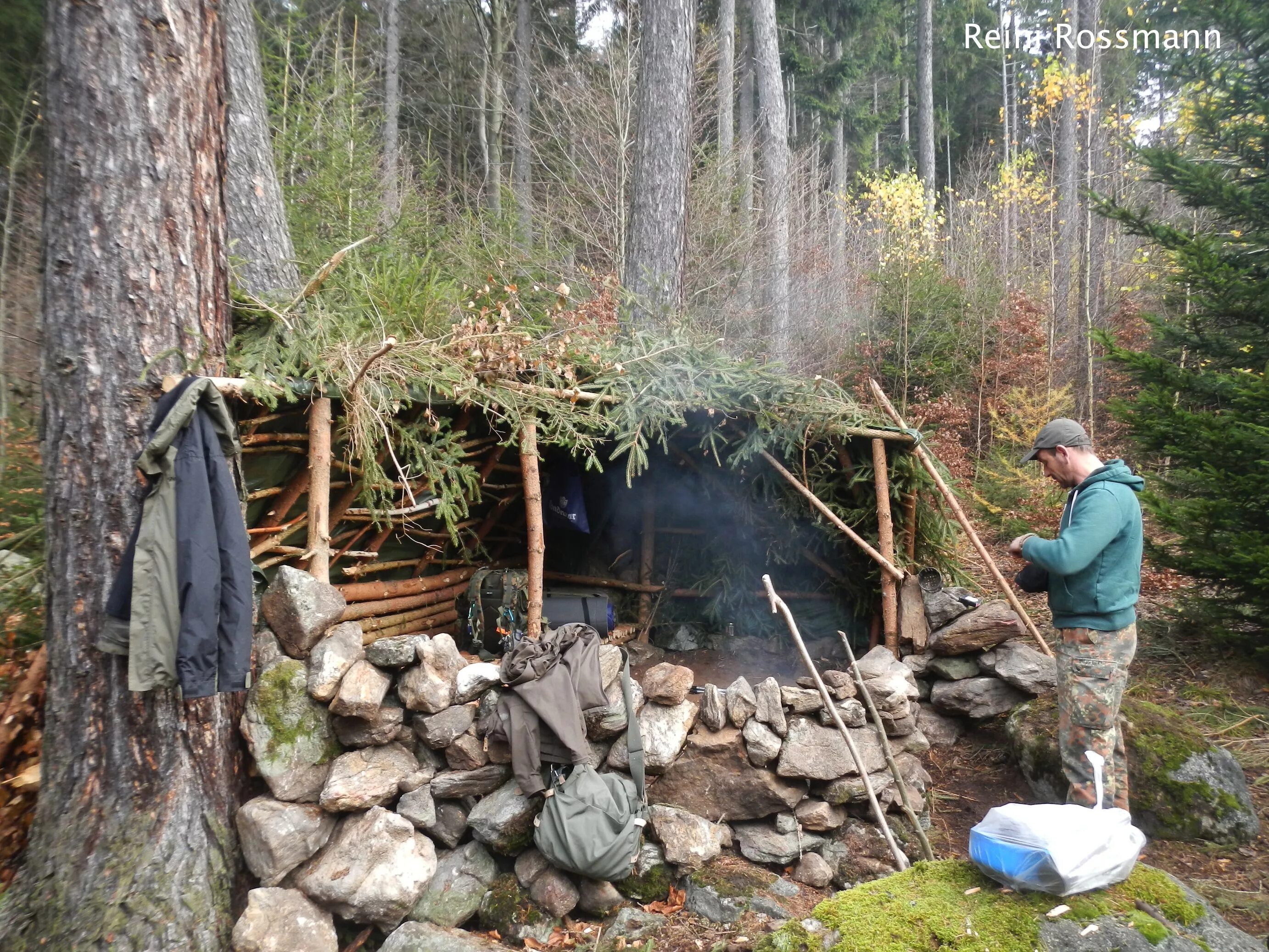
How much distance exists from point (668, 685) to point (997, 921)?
266 cm

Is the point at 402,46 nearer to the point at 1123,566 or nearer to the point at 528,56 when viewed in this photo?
the point at 528,56

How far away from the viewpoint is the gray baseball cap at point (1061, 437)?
3.85m

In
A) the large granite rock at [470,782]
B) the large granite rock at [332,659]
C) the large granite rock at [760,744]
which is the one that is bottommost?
the large granite rock at [760,744]

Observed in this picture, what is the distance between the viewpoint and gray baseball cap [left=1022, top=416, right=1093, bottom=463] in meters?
3.85

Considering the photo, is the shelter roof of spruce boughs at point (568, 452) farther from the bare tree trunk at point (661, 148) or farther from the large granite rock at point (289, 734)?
the bare tree trunk at point (661, 148)

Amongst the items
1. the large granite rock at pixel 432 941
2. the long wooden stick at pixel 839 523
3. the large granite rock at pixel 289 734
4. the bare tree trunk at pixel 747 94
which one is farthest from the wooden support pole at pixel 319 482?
the bare tree trunk at pixel 747 94

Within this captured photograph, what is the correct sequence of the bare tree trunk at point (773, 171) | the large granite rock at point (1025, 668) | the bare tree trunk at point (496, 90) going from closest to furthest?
the large granite rock at point (1025, 668) < the bare tree trunk at point (773, 171) < the bare tree trunk at point (496, 90)

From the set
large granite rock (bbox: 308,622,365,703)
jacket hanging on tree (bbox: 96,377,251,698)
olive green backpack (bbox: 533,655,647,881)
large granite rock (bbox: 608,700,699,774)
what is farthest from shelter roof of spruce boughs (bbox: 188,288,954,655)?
olive green backpack (bbox: 533,655,647,881)

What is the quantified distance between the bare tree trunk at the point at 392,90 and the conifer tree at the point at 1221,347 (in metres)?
8.96

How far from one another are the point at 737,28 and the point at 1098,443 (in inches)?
505

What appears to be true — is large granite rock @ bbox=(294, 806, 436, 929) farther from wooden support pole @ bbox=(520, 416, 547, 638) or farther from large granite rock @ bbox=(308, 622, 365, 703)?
wooden support pole @ bbox=(520, 416, 547, 638)

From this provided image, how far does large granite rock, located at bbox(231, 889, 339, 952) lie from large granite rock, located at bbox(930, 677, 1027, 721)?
446cm

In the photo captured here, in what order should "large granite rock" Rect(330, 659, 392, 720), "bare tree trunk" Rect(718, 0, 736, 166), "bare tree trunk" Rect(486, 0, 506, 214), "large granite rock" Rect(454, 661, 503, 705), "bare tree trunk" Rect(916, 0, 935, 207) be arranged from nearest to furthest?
"large granite rock" Rect(330, 659, 392, 720) < "large granite rock" Rect(454, 661, 503, 705) < "bare tree trunk" Rect(718, 0, 736, 166) < "bare tree trunk" Rect(486, 0, 506, 214) < "bare tree trunk" Rect(916, 0, 935, 207)

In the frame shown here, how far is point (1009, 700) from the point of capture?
18.8 ft
